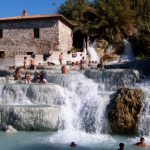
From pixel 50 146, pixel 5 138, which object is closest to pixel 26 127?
pixel 5 138

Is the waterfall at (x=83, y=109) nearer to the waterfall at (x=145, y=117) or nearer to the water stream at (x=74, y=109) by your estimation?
the water stream at (x=74, y=109)

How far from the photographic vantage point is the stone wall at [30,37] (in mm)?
35594

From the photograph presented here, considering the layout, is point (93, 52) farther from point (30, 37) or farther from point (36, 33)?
point (30, 37)

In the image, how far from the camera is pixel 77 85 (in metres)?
23.7

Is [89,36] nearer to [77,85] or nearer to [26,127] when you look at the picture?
[77,85]

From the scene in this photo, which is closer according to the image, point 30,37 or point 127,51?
point 30,37

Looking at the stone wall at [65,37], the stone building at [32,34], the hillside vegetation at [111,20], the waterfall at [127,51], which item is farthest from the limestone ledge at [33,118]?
the hillside vegetation at [111,20]

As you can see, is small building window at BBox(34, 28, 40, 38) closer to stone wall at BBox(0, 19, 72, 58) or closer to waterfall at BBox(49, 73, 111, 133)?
stone wall at BBox(0, 19, 72, 58)

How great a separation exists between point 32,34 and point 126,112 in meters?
18.3

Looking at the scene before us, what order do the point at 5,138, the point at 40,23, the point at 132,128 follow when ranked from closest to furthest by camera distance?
the point at 5,138 → the point at 132,128 → the point at 40,23

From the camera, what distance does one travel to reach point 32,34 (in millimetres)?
35938

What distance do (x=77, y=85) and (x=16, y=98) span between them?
3.38 meters

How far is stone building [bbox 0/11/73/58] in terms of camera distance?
3556cm

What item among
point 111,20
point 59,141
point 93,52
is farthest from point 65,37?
point 59,141
